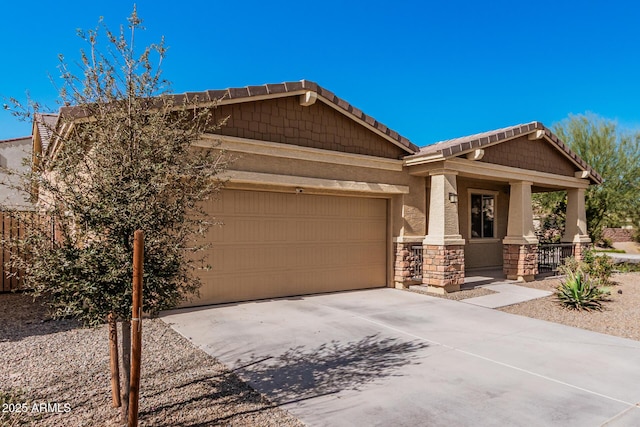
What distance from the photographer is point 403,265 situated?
10336 millimetres

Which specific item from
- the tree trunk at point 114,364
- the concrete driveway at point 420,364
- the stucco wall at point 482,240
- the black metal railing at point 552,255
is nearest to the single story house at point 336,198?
the concrete driveway at point 420,364

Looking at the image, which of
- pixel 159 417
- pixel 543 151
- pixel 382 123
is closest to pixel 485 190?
pixel 543 151

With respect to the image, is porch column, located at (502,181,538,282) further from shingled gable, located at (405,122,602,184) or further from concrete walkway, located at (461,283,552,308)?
shingled gable, located at (405,122,602,184)

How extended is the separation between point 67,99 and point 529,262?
40.0ft

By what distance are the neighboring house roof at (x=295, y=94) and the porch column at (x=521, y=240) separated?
3.90 m

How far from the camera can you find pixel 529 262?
39.1 ft

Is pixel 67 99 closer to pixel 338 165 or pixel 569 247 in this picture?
pixel 338 165

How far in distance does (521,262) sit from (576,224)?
3647 millimetres

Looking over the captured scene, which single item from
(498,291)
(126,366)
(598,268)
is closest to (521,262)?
(498,291)

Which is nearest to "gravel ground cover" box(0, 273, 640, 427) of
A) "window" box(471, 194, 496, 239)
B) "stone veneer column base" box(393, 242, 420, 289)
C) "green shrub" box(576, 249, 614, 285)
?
"stone veneer column base" box(393, 242, 420, 289)

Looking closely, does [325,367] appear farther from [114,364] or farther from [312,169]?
[312,169]

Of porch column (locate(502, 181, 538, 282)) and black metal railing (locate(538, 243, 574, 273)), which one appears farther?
black metal railing (locate(538, 243, 574, 273))

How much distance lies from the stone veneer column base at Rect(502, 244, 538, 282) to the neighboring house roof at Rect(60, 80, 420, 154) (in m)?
4.51

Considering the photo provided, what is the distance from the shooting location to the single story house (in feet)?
26.8
